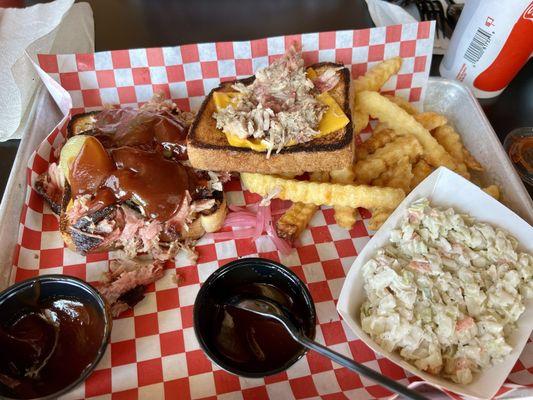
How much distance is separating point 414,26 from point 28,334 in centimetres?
229

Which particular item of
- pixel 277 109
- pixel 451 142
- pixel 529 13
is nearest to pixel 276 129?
pixel 277 109

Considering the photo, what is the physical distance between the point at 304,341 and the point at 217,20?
2.43m

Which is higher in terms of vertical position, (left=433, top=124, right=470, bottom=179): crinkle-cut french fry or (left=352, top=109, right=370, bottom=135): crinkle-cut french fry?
(left=352, top=109, right=370, bottom=135): crinkle-cut french fry

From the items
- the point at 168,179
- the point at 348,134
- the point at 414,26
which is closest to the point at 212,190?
the point at 168,179

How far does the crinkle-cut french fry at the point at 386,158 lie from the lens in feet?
6.90

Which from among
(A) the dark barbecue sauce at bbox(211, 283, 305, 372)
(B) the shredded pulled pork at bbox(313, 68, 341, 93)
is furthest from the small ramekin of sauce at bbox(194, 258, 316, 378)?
(B) the shredded pulled pork at bbox(313, 68, 341, 93)

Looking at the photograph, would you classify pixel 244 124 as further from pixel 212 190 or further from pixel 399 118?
pixel 399 118

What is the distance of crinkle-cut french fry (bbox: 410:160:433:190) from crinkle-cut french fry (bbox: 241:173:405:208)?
8.6 inches

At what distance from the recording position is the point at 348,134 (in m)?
1.99

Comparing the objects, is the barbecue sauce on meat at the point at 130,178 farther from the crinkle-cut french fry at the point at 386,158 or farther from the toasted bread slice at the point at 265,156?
the crinkle-cut french fry at the point at 386,158

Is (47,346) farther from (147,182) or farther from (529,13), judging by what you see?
(529,13)

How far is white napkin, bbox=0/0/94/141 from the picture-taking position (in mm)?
2311

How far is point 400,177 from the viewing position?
2111 mm

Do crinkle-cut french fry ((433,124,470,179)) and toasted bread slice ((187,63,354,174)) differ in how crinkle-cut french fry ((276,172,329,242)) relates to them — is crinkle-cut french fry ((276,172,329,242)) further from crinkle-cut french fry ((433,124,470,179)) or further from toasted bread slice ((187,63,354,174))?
crinkle-cut french fry ((433,124,470,179))
